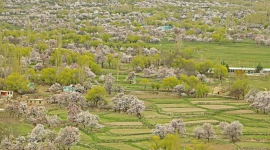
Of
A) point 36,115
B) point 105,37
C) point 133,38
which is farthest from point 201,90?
→ point 105,37

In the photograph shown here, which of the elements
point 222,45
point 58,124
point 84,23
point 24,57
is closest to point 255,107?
point 58,124

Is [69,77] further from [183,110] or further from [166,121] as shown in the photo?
[166,121]

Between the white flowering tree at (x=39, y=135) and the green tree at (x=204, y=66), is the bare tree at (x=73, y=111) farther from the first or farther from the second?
the green tree at (x=204, y=66)

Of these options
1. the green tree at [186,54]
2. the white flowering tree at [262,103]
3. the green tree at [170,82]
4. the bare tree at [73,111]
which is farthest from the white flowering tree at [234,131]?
the green tree at [186,54]

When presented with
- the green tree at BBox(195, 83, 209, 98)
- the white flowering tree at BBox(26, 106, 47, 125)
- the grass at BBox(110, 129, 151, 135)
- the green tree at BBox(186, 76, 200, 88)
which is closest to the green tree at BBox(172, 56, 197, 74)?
the green tree at BBox(186, 76, 200, 88)

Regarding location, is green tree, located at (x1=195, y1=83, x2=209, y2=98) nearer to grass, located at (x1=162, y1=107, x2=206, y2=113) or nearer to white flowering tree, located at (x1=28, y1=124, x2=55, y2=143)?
grass, located at (x1=162, y1=107, x2=206, y2=113)

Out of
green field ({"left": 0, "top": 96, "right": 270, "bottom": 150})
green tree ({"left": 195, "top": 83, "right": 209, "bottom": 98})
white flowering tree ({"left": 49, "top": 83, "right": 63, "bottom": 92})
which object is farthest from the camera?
white flowering tree ({"left": 49, "top": 83, "right": 63, "bottom": 92})

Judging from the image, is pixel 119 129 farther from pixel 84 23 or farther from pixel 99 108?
pixel 84 23

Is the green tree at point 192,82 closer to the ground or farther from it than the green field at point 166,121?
farther from it

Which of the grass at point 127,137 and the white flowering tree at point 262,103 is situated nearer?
the grass at point 127,137
